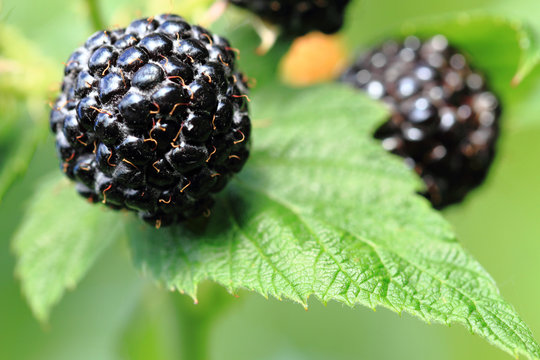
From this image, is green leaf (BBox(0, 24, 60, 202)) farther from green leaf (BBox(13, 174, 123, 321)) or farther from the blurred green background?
the blurred green background

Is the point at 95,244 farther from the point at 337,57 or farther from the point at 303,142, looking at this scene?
the point at 337,57

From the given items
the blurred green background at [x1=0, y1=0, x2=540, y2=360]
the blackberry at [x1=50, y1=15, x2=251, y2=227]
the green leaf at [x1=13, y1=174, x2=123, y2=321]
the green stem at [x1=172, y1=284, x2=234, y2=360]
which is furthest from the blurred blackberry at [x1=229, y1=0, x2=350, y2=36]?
the green stem at [x1=172, y1=284, x2=234, y2=360]

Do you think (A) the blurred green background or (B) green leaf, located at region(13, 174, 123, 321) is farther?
(A) the blurred green background

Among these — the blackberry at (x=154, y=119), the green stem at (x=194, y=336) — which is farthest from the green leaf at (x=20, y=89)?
the green stem at (x=194, y=336)

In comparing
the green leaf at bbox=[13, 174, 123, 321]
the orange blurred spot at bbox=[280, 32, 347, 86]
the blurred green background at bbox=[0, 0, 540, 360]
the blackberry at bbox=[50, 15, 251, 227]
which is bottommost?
the blurred green background at bbox=[0, 0, 540, 360]

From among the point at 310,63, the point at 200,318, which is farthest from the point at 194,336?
the point at 310,63

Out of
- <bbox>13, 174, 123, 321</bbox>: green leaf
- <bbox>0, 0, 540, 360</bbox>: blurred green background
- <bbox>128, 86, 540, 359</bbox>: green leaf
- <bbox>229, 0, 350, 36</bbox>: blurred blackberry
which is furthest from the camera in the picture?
<bbox>0, 0, 540, 360</bbox>: blurred green background

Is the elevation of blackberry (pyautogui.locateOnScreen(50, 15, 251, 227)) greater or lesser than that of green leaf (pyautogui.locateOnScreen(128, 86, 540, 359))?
greater
